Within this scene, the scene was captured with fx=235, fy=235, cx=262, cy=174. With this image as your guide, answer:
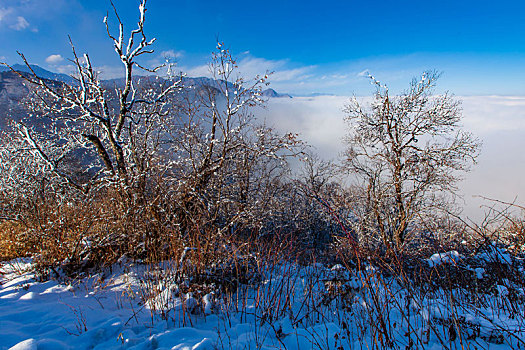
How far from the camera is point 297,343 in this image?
7.11 ft

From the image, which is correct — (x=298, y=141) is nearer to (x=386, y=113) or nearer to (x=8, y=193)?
(x=386, y=113)

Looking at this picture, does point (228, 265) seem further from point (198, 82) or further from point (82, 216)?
point (198, 82)

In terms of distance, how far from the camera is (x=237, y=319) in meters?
2.83

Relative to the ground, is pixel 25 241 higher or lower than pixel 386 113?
lower

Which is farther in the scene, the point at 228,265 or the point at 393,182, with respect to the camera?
the point at 393,182

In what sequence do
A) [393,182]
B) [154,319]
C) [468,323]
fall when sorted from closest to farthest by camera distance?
[468,323]
[154,319]
[393,182]

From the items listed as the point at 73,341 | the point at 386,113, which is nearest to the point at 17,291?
the point at 73,341

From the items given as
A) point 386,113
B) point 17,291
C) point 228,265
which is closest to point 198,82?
Result: point 228,265

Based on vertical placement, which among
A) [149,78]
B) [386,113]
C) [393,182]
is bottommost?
[393,182]

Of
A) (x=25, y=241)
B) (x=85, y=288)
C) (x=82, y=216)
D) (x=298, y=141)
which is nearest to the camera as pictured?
(x=85, y=288)

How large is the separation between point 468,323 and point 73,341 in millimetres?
3654

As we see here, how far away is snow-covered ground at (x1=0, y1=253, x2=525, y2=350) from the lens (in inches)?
81.2

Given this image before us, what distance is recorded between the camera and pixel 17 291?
363 cm

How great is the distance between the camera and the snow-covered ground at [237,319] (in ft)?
6.77
